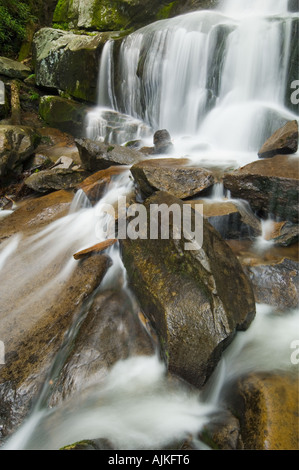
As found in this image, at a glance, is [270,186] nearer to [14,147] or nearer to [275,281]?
[275,281]

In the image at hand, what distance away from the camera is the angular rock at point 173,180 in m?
4.46

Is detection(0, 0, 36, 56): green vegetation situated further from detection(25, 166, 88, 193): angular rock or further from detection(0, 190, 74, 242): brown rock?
detection(0, 190, 74, 242): brown rock

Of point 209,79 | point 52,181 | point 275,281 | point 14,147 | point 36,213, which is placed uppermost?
point 209,79

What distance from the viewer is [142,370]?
2564 millimetres

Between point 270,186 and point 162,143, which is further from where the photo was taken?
point 162,143

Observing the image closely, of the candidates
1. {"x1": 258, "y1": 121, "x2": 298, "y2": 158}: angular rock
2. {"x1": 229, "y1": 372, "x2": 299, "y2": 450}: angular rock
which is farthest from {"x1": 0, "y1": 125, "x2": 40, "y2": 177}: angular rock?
{"x1": 229, "y1": 372, "x2": 299, "y2": 450}: angular rock

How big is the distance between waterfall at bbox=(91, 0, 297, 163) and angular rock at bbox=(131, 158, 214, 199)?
6.67ft

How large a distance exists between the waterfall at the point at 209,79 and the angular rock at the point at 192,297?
160 inches

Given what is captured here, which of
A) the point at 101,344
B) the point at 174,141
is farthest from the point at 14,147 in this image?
the point at 101,344

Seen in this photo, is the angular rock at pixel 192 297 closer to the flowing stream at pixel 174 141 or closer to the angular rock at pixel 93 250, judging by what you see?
the flowing stream at pixel 174 141

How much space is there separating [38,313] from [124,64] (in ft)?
32.4

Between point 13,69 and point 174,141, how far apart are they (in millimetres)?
8785

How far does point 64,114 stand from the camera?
10.1 metres

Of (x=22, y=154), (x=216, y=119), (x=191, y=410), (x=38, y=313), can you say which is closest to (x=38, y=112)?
(x=22, y=154)
